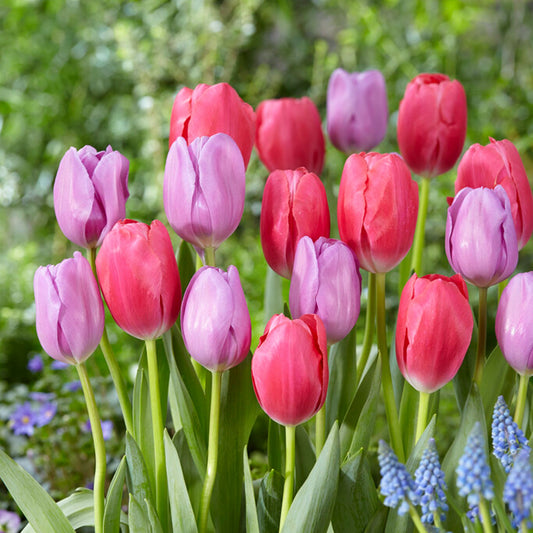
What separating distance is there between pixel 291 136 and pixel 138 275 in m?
0.27

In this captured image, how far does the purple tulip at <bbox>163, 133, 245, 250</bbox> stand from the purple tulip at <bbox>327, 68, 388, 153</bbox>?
25 cm

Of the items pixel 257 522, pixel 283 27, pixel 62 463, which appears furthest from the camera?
pixel 283 27

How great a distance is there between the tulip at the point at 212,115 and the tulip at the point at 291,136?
0.13m

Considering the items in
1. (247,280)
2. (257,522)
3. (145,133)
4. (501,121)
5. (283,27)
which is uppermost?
(283,27)

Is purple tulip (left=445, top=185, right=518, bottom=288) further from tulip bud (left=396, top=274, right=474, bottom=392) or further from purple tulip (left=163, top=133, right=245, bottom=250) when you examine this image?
purple tulip (left=163, top=133, right=245, bottom=250)

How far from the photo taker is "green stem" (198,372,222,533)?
0.46m

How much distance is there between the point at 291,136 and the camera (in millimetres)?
663

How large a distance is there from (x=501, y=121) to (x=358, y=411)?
1.56 meters

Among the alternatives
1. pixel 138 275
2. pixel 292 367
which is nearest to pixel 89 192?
pixel 138 275

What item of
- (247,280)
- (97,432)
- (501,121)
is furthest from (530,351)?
(501,121)

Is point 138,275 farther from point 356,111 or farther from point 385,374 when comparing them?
point 356,111

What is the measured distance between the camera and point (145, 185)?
78.4 inches

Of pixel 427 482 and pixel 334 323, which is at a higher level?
pixel 334 323

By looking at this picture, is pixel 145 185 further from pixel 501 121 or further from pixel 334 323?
pixel 334 323
